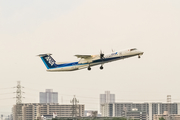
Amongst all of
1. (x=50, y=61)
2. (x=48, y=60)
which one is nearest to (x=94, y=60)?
(x=50, y=61)

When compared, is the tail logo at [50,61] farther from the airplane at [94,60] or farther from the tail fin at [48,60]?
the airplane at [94,60]

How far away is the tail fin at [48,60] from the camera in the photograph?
114 metres

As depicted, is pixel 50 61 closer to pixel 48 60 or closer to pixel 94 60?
pixel 48 60

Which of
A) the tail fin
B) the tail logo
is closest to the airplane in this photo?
the tail fin

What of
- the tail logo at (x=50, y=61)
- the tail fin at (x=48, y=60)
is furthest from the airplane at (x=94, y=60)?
the tail logo at (x=50, y=61)

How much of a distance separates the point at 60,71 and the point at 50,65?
5494 millimetres

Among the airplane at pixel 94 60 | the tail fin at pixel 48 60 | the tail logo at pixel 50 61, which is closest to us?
the airplane at pixel 94 60

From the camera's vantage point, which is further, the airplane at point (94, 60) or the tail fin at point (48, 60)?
the tail fin at point (48, 60)

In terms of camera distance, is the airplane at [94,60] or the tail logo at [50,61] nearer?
the airplane at [94,60]

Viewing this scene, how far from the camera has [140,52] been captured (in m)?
103

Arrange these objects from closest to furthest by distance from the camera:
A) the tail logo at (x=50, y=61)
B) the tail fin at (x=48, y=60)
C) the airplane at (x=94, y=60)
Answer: the airplane at (x=94, y=60) → the tail fin at (x=48, y=60) → the tail logo at (x=50, y=61)

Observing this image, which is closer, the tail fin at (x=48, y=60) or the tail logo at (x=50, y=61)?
the tail fin at (x=48, y=60)

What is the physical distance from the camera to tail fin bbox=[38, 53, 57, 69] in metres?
114

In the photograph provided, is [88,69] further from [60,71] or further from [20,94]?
[20,94]
